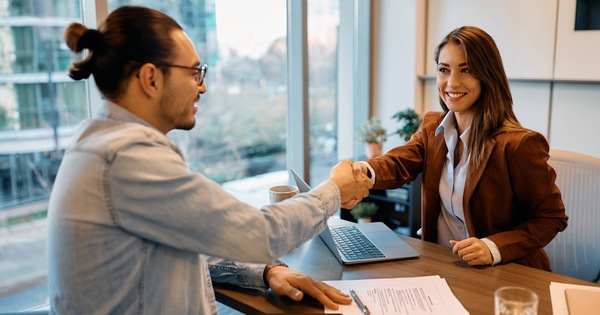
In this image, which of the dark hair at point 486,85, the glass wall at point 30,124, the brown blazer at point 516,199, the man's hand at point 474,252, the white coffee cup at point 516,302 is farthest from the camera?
the glass wall at point 30,124

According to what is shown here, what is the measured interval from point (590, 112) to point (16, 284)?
116 inches

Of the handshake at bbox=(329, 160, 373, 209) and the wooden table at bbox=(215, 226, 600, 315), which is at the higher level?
the handshake at bbox=(329, 160, 373, 209)

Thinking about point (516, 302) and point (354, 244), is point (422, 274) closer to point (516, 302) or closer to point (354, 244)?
point (354, 244)

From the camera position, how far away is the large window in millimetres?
2223

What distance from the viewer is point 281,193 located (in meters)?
1.61

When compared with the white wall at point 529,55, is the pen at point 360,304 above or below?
below

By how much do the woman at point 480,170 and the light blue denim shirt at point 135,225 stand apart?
2.32ft

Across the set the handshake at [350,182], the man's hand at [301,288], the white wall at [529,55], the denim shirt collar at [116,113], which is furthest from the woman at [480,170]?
the white wall at [529,55]

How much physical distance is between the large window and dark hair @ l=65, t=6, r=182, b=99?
49.1 inches

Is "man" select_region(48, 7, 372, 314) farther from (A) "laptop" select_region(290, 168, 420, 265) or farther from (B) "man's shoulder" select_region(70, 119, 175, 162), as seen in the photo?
(A) "laptop" select_region(290, 168, 420, 265)

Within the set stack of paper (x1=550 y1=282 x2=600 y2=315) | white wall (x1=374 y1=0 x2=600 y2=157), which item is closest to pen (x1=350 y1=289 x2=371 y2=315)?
stack of paper (x1=550 y1=282 x2=600 y2=315)

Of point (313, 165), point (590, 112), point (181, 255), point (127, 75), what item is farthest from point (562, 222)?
point (313, 165)

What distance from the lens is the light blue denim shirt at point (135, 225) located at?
1.01 meters

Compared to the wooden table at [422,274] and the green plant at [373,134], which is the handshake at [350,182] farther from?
the green plant at [373,134]
